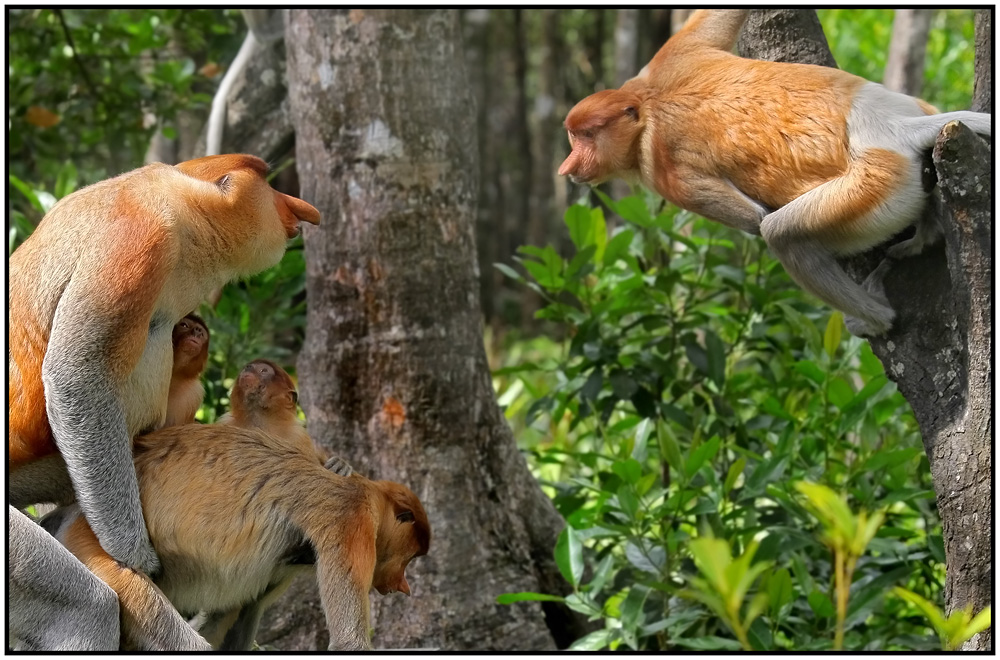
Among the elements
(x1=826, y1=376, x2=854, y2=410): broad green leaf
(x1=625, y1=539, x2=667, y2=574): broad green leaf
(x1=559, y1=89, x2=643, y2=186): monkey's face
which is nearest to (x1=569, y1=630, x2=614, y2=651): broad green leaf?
(x1=625, y1=539, x2=667, y2=574): broad green leaf

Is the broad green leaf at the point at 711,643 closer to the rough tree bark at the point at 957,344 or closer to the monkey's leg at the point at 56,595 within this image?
the rough tree bark at the point at 957,344

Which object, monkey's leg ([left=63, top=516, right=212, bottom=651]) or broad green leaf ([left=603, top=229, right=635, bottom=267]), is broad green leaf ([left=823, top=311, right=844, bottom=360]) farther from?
monkey's leg ([left=63, top=516, right=212, bottom=651])

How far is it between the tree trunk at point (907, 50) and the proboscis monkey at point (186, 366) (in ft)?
15.3

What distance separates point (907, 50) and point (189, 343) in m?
4.92

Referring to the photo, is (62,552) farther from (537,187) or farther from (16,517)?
(537,187)

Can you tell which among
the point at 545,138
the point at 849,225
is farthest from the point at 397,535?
the point at 545,138

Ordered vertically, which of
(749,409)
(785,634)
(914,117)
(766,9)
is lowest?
(785,634)

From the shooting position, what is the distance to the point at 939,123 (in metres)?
2.25

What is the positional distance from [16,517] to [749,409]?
10.7ft

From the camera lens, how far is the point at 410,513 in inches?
98.7

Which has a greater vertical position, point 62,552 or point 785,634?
point 62,552

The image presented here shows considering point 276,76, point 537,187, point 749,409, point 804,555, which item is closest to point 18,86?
point 276,76

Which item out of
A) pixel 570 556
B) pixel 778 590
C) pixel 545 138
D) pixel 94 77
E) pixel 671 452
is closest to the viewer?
pixel 778 590

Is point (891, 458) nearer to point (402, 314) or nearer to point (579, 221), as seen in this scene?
point (579, 221)
